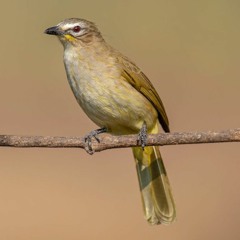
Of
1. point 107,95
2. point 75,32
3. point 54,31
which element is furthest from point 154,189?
point 54,31

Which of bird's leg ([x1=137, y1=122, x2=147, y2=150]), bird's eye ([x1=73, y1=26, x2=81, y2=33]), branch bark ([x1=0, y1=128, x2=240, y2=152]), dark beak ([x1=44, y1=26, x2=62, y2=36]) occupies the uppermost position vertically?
bird's eye ([x1=73, y1=26, x2=81, y2=33])

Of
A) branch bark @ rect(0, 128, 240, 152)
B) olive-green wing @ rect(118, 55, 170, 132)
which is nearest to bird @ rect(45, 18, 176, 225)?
olive-green wing @ rect(118, 55, 170, 132)

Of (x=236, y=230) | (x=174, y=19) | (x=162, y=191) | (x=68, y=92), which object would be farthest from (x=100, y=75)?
(x=174, y=19)

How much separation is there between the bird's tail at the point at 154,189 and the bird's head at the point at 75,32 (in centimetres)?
112

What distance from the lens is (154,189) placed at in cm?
823

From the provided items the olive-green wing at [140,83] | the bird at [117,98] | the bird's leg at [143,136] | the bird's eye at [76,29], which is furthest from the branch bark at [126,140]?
the bird's eye at [76,29]

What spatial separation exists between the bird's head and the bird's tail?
43.9 inches

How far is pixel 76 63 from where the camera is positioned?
7.88 m

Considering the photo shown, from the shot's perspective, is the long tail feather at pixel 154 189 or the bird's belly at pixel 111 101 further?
the long tail feather at pixel 154 189

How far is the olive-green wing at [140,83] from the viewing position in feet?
26.0

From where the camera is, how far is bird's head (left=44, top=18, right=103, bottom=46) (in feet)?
25.9

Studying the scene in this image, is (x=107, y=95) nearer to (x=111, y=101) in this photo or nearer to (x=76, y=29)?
(x=111, y=101)

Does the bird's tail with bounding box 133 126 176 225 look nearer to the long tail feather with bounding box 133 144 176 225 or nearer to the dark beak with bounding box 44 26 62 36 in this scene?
the long tail feather with bounding box 133 144 176 225

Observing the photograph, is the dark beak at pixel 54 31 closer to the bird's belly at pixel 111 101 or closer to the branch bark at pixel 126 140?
the bird's belly at pixel 111 101
